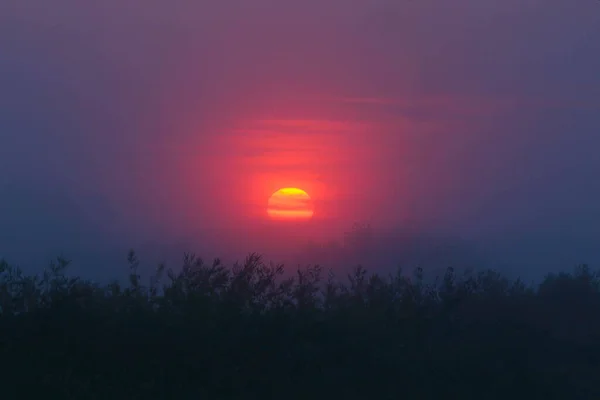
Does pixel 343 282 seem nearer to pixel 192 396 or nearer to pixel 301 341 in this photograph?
pixel 301 341

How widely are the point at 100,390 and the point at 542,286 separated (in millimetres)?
12798

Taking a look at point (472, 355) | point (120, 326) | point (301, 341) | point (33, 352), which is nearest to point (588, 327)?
point (472, 355)

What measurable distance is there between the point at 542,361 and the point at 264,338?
5022 millimetres

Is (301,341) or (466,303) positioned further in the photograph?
(466,303)

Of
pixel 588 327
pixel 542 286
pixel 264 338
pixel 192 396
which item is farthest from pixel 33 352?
pixel 542 286

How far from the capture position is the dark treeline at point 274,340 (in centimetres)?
1241

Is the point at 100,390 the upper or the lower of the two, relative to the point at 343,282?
lower

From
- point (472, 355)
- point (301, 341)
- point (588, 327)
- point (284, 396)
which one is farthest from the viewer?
point (588, 327)

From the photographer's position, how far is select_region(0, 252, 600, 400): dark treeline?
12.4 meters

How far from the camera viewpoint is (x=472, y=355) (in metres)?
14.9

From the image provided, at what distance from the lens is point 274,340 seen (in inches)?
539

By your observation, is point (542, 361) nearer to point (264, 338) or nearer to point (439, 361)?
point (439, 361)

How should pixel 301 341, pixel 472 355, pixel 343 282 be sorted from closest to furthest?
pixel 301 341 < pixel 472 355 < pixel 343 282

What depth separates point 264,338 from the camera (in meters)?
13.7
